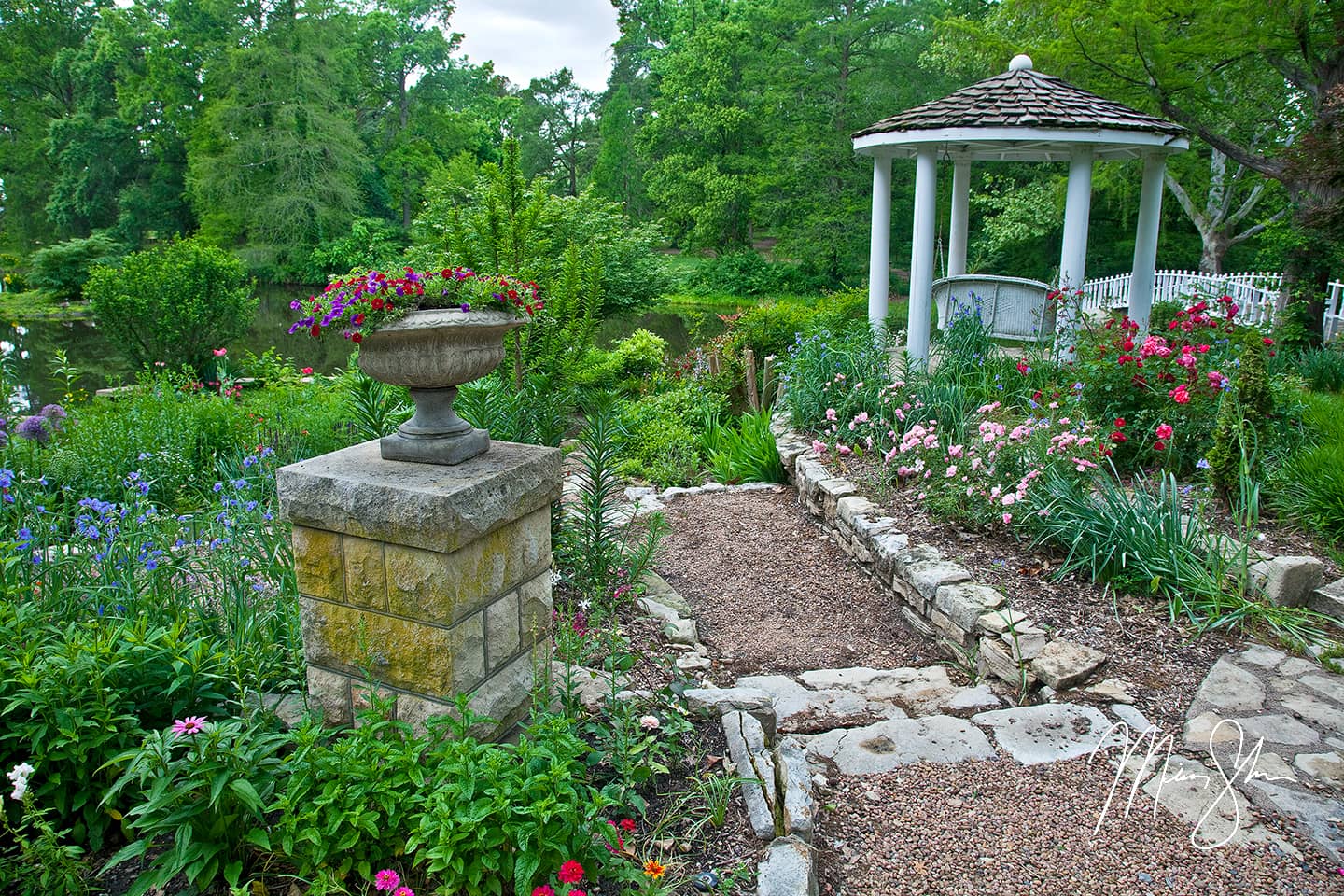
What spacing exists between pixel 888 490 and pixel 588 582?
8.07 ft

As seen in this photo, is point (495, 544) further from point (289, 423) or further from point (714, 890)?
point (289, 423)

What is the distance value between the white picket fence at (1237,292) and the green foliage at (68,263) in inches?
987

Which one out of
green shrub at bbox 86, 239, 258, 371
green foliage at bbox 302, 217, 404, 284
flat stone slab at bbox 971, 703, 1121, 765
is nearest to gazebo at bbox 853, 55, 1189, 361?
flat stone slab at bbox 971, 703, 1121, 765

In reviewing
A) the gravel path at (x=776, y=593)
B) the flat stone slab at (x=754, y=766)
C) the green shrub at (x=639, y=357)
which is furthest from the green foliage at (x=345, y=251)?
the flat stone slab at (x=754, y=766)

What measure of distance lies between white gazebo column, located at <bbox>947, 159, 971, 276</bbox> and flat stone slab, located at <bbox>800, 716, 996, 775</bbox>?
7207 mm

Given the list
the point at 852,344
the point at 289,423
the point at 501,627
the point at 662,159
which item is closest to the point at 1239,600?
the point at 501,627

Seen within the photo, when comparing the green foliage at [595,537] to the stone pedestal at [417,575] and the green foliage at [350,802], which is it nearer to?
the stone pedestal at [417,575]

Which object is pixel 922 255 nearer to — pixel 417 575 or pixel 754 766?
pixel 754 766

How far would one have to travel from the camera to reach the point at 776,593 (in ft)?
16.5

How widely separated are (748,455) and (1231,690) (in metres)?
4.50

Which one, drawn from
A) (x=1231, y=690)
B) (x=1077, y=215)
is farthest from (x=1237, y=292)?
(x=1231, y=690)

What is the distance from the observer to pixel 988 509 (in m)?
4.62

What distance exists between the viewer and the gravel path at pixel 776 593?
4223 mm

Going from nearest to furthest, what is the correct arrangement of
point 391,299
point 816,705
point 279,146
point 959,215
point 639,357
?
point 391,299 → point 816,705 → point 959,215 → point 639,357 → point 279,146
